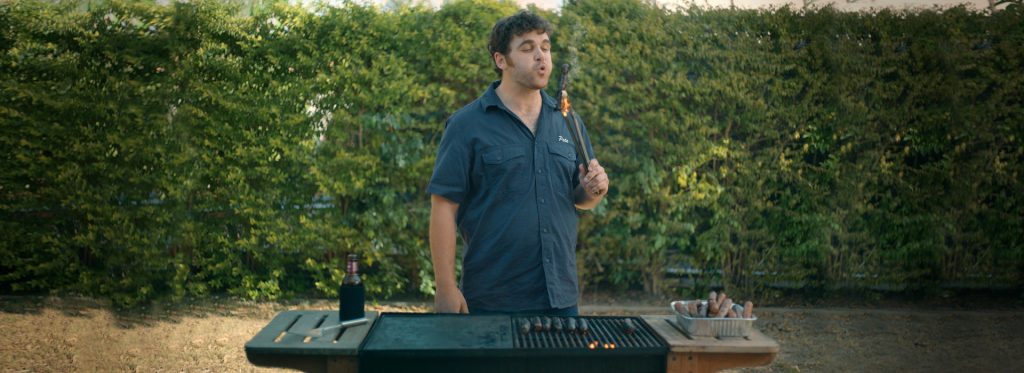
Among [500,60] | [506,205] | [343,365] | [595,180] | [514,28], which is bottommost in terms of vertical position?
[343,365]

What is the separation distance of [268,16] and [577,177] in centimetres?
473

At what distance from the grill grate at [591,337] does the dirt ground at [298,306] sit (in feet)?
11.1

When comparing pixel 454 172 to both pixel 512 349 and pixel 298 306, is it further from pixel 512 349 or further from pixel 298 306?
pixel 298 306

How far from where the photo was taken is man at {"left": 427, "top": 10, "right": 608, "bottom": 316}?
317 cm

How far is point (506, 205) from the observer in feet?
10.6

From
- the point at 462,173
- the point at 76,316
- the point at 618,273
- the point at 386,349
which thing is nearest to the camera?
the point at 386,349

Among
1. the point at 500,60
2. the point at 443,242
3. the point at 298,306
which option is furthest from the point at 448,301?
the point at 298,306

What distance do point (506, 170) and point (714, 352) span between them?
103 cm

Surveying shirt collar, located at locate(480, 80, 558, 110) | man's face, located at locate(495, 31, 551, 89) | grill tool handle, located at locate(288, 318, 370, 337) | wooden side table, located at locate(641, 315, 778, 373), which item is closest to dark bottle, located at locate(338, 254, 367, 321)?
grill tool handle, located at locate(288, 318, 370, 337)

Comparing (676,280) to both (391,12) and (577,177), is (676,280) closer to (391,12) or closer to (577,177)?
(391,12)

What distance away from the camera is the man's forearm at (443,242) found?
316 centimetres

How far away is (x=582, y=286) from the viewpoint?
25.2ft

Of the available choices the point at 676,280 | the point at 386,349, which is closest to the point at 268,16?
the point at 676,280

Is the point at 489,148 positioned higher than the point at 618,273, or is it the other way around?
the point at 489,148
